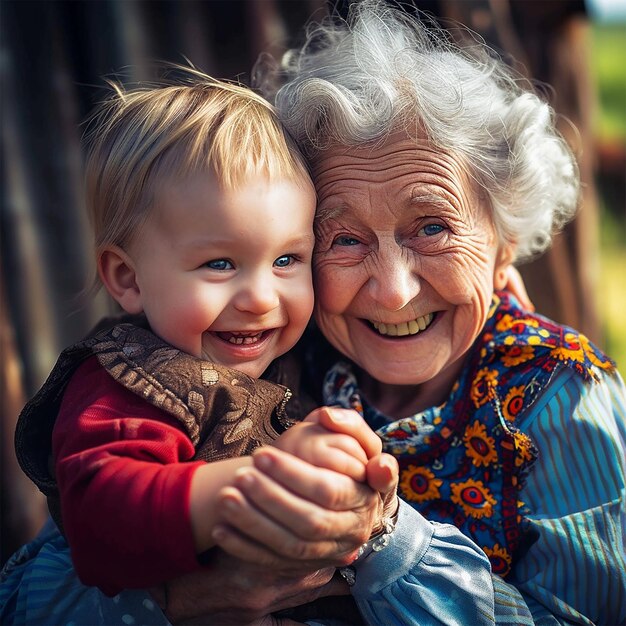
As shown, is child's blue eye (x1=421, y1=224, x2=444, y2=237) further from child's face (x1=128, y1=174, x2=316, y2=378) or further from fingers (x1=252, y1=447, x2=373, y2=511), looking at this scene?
fingers (x1=252, y1=447, x2=373, y2=511)

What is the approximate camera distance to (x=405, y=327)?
214 cm

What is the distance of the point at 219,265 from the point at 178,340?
0.21 meters

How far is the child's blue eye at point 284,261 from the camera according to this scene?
1.92 metres

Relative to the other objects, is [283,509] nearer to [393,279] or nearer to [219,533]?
[219,533]

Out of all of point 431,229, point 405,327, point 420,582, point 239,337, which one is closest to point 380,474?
point 420,582

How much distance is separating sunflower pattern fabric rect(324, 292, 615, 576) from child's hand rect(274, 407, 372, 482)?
1.97 ft

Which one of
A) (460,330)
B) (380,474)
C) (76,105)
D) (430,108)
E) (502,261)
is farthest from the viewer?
(76,105)

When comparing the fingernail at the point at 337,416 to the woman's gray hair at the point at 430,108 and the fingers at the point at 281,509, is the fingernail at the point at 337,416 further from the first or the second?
the woman's gray hair at the point at 430,108

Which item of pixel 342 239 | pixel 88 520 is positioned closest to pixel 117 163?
pixel 342 239

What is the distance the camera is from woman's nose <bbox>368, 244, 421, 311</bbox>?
200 cm

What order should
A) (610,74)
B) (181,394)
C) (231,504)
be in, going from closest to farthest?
(231,504)
(181,394)
(610,74)

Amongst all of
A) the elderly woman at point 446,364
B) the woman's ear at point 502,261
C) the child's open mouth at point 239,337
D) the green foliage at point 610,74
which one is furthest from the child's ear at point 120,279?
the green foliage at point 610,74

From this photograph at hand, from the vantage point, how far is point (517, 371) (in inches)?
83.9

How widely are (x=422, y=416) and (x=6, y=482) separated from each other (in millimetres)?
2271
